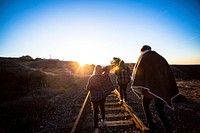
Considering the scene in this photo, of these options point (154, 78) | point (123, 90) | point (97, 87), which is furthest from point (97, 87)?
point (123, 90)

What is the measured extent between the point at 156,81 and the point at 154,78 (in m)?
0.08

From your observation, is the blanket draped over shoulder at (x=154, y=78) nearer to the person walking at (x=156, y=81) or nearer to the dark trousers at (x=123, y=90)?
the person walking at (x=156, y=81)

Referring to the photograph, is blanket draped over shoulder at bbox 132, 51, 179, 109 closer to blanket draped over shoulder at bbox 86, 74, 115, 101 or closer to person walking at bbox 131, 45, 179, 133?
person walking at bbox 131, 45, 179, 133

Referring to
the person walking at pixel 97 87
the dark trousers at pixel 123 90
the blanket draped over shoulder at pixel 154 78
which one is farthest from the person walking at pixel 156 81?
the dark trousers at pixel 123 90

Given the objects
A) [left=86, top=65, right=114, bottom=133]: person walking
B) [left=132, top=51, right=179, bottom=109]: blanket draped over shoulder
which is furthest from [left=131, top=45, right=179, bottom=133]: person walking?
[left=86, top=65, right=114, bottom=133]: person walking

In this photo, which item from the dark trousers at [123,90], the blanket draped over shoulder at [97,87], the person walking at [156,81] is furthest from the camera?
the dark trousers at [123,90]

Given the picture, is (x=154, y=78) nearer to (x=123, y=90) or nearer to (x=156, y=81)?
(x=156, y=81)

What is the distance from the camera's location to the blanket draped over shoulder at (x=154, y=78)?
3444mm

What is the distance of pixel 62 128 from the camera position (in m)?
4.66

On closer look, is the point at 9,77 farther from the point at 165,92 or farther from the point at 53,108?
the point at 165,92

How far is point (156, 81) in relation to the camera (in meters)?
3.48

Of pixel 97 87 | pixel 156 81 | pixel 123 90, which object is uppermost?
pixel 156 81

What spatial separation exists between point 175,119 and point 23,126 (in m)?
5.15

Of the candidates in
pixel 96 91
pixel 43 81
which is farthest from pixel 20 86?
pixel 96 91
